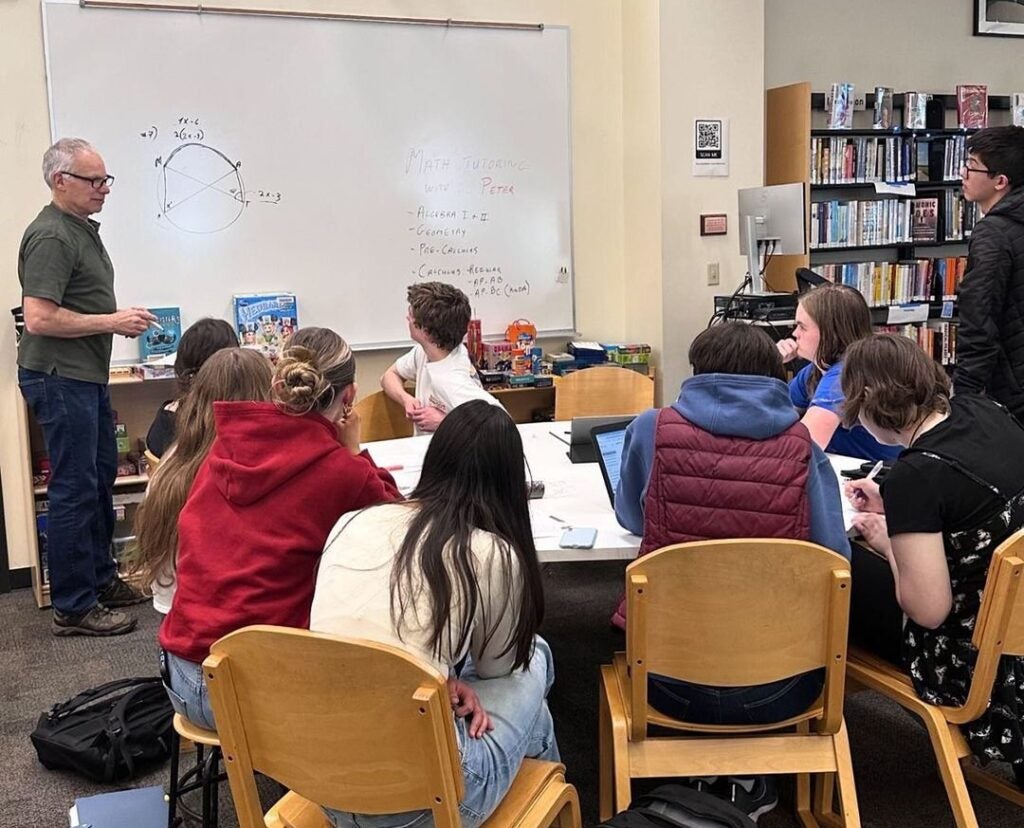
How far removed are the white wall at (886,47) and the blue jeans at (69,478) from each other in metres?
3.75

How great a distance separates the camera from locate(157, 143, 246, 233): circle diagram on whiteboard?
4133 millimetres

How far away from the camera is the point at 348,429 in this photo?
231 cm

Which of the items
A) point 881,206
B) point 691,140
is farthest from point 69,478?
point 881,206

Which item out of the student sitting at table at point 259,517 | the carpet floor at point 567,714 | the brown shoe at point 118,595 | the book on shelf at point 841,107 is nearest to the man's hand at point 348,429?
the student sitting at table at point 259,517

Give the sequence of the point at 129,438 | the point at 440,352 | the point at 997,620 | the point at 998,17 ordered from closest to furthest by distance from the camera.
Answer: the point at 997,620 < the point at 440,352 < the point at 129,438 < the point at 998,17

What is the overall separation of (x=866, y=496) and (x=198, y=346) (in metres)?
1.88

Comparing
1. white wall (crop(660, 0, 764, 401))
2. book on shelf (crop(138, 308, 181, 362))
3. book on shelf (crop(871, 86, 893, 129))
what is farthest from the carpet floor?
book on shelf (crop(871, 86, 893, 129))

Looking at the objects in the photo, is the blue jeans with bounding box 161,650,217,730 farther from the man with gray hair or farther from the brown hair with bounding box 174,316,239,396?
the man with gray hair

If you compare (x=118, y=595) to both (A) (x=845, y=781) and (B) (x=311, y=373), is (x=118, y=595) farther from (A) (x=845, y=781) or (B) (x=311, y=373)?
(A) (x=845, y=781)

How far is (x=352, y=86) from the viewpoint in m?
4.38

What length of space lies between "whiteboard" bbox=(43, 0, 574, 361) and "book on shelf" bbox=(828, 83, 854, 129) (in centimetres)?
142

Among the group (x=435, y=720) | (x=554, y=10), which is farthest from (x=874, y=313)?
(x=435, y=720)

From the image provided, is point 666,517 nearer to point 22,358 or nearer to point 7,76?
point 22,358

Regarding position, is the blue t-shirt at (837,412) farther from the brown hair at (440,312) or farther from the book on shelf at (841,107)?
the book on shelf at (841,107)
